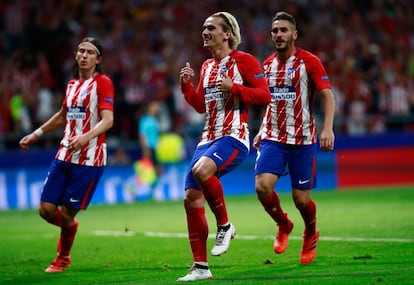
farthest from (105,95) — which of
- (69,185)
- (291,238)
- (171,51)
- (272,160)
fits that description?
(171,51)

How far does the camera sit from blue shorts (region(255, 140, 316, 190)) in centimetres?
1011

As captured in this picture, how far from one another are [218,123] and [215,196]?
2.56 feet

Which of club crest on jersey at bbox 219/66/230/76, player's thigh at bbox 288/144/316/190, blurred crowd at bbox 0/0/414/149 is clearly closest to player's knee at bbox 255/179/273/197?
player's thigh at bbox 288/144/316/190

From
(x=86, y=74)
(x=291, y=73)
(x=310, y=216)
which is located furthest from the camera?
(x=86, y=74)

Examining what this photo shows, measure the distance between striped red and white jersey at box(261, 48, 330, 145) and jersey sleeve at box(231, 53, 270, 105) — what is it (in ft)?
2.71

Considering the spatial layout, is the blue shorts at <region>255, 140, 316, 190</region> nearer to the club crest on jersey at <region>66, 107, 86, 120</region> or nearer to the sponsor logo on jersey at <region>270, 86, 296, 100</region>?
the sponsor logo on jersey at <region>270, 86, 296, 100</region>

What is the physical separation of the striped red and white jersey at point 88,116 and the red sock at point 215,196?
2095 millimetres

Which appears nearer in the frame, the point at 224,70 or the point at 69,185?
the point at 224,70

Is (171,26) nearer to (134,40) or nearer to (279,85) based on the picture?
(134,40)

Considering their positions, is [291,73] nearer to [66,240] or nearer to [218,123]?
[218,123]

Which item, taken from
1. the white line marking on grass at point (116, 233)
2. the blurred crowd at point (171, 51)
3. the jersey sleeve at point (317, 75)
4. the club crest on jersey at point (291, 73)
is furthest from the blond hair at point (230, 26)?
the blurred crowd at point (171, 51)

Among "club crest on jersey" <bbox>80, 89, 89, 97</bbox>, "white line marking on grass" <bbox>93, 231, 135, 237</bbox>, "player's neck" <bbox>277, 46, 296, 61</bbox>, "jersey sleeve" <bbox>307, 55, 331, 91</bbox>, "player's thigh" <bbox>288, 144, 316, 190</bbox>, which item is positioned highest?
"player's neck" <bbox>277, 46, 296, 61</bbox>

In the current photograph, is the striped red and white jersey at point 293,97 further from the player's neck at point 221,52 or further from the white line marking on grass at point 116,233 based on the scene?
the white line marking on grass at point 116,233

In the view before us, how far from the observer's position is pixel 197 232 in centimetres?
907
